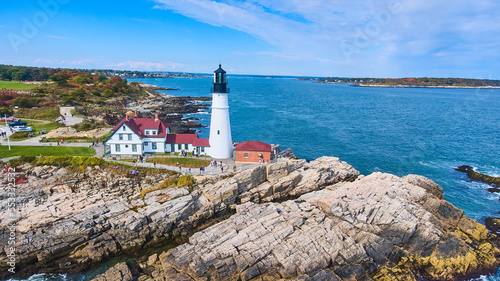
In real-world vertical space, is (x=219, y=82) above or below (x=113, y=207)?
above

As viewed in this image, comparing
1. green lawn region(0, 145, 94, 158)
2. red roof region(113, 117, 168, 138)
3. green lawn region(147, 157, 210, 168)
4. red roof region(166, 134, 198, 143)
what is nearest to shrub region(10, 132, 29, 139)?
green lawn region(0, 145, 94, 158)

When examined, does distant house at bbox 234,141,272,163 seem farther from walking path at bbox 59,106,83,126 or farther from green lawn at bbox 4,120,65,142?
walking path at bbox 59,106,83,126

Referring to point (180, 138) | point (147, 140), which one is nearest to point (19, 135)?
point (147, 140)

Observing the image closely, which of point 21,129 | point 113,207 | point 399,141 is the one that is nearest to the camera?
point 113,207

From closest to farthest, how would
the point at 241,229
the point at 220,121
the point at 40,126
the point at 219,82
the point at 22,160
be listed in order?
the point at 241,229, the point at 22,160, the point at 219,82, the point at 220,121, the point at 40,126

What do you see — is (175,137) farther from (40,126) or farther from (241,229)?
(40,126)

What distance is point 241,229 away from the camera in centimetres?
1988

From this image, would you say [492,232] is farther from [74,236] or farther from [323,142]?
[74,236]

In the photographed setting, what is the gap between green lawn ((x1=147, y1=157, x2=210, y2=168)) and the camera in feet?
96.0

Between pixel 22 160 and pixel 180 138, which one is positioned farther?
pixel 180 138

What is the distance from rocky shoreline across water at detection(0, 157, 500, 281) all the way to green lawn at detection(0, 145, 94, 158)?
3.20 m

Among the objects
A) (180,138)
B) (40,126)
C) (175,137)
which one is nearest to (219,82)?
(180,138)

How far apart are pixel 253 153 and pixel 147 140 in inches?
485

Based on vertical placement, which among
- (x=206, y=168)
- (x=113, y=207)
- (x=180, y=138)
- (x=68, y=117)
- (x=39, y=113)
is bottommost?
(x=113, y=207)
